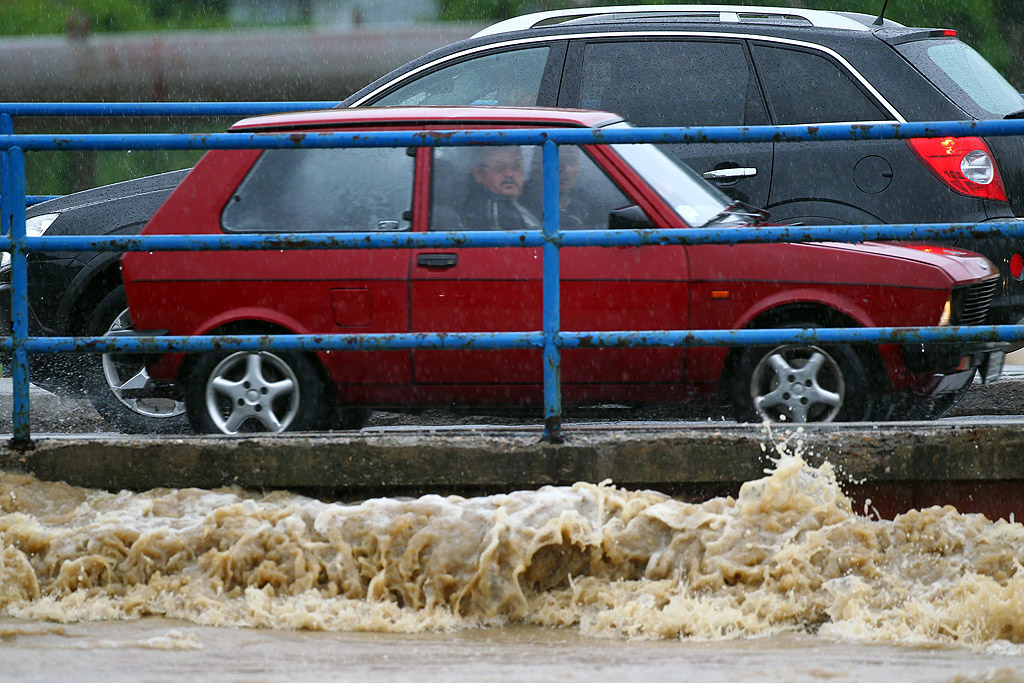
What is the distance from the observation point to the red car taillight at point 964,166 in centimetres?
669

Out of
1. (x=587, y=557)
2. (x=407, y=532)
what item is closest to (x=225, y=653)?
(x=407, y=532)

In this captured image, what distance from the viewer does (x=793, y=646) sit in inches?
167

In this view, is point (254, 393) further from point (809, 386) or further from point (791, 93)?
point (791, 93)

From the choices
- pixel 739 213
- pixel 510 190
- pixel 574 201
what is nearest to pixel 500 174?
pixel 510 190

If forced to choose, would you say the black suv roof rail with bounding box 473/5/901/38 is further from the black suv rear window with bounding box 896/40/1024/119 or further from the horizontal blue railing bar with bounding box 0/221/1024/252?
the horizontal blue railing bar with bounding box 0/221/1024/252

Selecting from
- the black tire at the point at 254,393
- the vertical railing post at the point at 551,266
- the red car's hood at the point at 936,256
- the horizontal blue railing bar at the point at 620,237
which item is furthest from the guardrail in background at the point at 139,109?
the red car's hood at the point at 936,256

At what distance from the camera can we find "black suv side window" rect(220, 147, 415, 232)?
5969mm

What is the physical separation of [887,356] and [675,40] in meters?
2.60

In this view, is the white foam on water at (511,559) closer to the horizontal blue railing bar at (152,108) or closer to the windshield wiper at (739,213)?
the windshield wiper at (739,213)

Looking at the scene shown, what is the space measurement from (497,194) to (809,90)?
217 cm

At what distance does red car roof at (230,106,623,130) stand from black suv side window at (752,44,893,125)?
140 cm

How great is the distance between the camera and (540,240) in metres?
4.82

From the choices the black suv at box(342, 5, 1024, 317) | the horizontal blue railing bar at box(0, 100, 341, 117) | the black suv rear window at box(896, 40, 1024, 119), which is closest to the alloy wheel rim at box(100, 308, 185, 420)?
the horizontal blue railing bar at box(0, 100, 341, 117)

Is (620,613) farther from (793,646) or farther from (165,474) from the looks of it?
(165,474)
